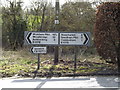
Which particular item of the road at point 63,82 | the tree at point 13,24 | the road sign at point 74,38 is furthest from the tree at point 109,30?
the tree at point 13,24

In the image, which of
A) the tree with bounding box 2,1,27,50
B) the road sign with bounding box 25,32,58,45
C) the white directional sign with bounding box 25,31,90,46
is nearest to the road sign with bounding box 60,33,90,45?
the white directional sign with bounding box 25,31,90,46

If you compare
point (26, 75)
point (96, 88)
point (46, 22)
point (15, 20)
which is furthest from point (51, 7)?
point (96, 88)

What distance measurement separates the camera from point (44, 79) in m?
6.45

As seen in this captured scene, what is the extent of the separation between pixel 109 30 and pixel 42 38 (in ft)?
8.97

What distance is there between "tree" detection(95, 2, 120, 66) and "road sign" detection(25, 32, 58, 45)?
1.83 m

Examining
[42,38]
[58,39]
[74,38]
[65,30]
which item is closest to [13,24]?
[65,30]

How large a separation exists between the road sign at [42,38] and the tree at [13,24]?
1196cm

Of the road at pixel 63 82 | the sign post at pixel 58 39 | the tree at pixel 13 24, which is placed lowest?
the road at pixel 63 82

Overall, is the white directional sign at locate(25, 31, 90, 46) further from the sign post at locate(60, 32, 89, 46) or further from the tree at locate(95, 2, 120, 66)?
the tree at locate(95, 2, 120, 66)

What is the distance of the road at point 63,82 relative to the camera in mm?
5695

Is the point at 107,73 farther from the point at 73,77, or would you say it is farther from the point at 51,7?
the point at 51,7

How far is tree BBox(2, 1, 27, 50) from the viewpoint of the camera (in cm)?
1984

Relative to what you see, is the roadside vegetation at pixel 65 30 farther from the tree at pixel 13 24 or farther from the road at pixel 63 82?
the road at pixel 63 82

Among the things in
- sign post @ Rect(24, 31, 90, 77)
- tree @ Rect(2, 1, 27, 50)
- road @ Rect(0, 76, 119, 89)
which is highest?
tree @ Rect(2, 1, 27, 50)
